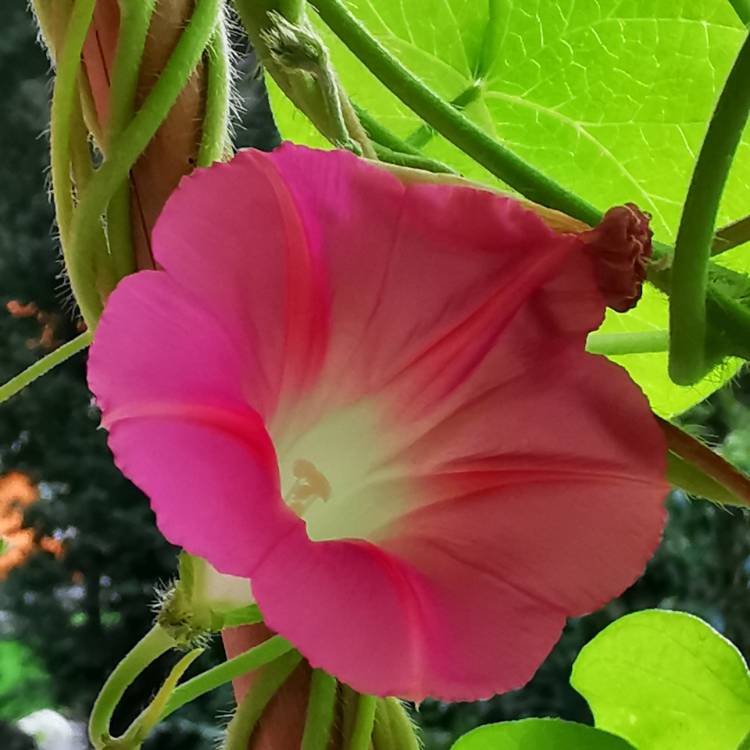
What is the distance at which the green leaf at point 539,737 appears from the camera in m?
0.35

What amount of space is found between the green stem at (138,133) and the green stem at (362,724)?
125mm

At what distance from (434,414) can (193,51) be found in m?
0.10

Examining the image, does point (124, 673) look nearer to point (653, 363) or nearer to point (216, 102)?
point (216, 102)

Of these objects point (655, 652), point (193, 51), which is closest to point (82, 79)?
point (193, 51)

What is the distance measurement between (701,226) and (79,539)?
158cm

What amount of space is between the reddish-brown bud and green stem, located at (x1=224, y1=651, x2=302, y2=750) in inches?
4.6

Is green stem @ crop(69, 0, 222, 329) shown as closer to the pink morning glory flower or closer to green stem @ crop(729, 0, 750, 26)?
the pink morning glory flower

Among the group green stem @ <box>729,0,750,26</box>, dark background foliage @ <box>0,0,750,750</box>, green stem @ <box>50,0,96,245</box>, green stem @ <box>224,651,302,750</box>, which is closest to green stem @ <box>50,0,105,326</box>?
green stem @ <box>50,0,96,245</box>

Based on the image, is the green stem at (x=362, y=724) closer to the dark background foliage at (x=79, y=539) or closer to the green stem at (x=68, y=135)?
the green stem at (x=68, y=135)

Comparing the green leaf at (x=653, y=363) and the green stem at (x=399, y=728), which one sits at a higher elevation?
the green stem at (x=399, y=728)

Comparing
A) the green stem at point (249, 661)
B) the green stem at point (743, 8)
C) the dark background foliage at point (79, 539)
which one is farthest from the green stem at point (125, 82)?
the dark background foliage at point (79, 539)

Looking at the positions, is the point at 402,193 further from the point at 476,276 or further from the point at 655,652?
the point at 655,652

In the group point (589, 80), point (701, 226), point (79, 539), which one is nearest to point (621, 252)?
point (701, 226)

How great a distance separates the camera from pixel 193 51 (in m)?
0.26
